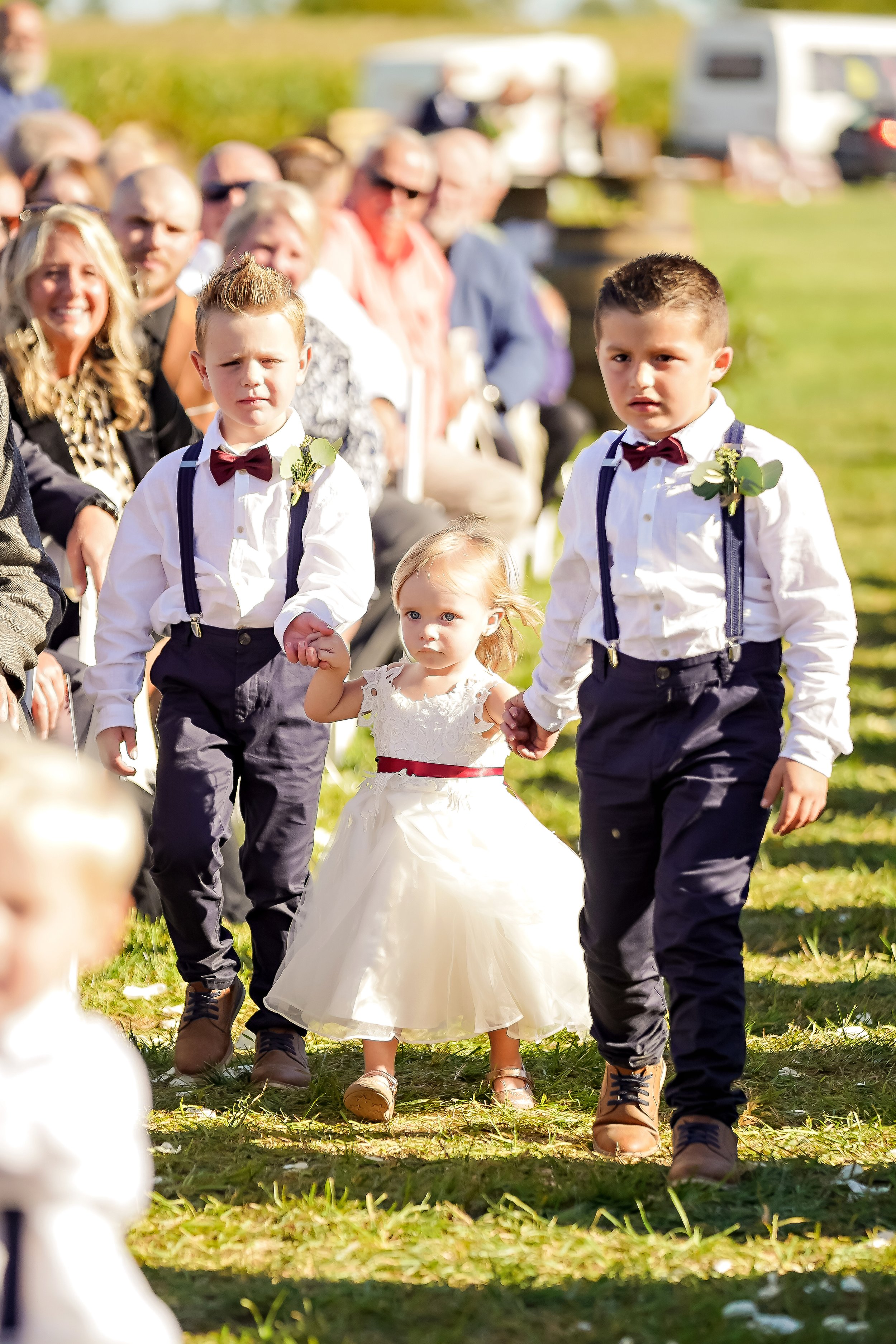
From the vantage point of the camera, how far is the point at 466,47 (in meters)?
35.1

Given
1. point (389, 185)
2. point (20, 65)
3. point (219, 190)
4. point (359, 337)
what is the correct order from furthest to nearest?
point (20, 65), point (389, 185), point (219, 190), point (359, 337)

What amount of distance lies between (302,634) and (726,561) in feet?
2.71

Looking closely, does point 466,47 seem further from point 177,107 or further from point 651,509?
point 651,509

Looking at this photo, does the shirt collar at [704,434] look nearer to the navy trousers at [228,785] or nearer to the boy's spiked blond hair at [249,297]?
the boy's spiked blond hair at [249,297]

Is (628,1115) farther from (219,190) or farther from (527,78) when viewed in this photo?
(527,78)

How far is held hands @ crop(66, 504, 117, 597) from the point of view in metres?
3.95

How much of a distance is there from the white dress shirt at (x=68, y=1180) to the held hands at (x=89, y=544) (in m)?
2.30

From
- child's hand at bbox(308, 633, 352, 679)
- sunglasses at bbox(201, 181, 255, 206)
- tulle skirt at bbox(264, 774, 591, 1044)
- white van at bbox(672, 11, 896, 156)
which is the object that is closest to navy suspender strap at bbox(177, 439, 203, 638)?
child's hand at bbox(308, 633, 352, 679)

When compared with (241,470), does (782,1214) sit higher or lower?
lower

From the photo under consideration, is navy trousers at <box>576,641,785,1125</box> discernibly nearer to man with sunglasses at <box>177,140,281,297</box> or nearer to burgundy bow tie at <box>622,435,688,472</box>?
burgundy bow tie at <box>622,435,688,472</box>

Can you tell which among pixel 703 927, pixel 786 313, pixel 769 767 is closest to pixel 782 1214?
pixel 703 927

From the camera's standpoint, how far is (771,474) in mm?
2879

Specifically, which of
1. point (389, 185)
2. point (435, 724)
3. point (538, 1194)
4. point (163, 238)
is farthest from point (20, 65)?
point (538, 1194)

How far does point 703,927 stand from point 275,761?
972 millimetres
